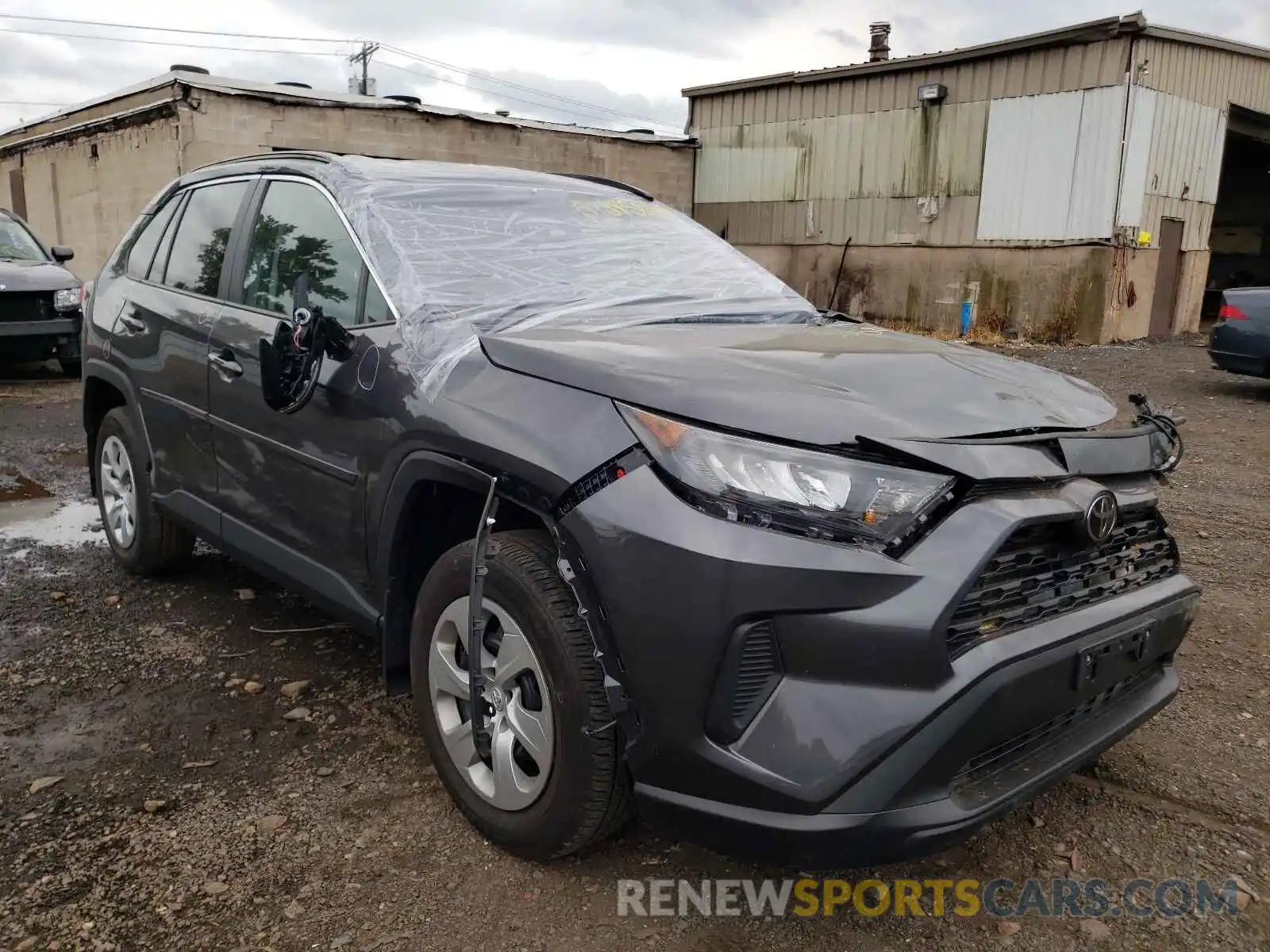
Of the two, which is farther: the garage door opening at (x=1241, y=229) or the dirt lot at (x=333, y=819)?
the garage door opening at (x=1241, y=229)

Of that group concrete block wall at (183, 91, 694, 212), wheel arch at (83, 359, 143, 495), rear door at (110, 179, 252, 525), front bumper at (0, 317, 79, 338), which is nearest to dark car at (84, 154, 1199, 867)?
rear door at (110, 179, 252, 525)

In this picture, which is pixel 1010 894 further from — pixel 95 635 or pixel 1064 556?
pixel 95 635

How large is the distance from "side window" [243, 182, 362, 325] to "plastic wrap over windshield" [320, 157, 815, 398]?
3.5 inches

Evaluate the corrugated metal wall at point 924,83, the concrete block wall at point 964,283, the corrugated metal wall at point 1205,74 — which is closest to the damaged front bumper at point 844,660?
the concrete block wall at point 964,283

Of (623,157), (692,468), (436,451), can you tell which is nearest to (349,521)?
(436,451)

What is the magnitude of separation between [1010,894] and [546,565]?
54.5 inches

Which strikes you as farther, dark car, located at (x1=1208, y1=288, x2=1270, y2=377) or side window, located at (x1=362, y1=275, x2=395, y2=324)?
dark car, located at (x1=1208, y1=288, x2=1270, y2=377)

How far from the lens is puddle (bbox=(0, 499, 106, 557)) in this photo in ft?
16.4

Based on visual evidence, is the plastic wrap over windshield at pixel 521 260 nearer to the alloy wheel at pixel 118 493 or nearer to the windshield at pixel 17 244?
the alloy wheel at pixel 118 493

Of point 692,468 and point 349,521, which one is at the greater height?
point 692,468

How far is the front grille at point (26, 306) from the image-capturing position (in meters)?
9.73

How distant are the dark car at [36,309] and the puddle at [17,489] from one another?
418 centimetres

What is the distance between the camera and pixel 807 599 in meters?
1.82

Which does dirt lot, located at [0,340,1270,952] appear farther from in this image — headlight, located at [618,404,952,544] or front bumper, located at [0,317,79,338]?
front bumper, located at [0,317,79,338]
